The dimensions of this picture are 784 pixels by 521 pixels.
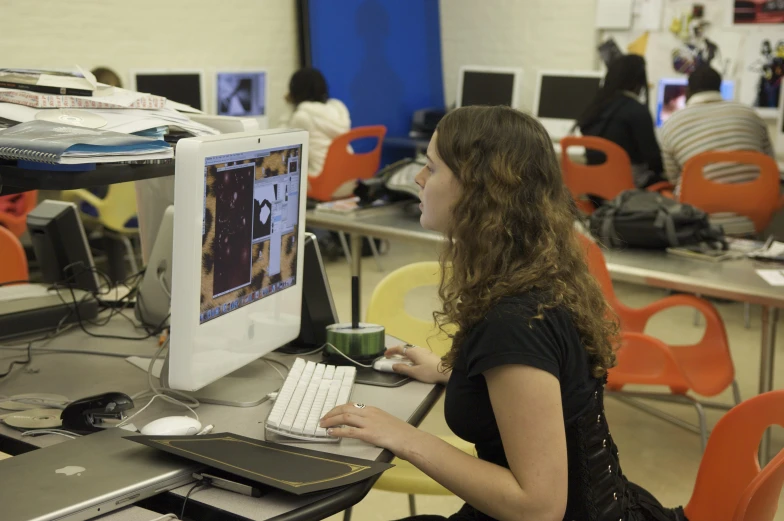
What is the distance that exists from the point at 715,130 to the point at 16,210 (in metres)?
3.37

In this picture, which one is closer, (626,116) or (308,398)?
(308,398)

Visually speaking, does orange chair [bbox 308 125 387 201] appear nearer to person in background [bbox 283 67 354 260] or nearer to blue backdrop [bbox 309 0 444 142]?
person in background [bbox 283 67 354 260]

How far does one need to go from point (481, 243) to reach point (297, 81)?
4161mm

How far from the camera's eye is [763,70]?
5.34 m

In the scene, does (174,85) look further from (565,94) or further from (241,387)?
(241,387)

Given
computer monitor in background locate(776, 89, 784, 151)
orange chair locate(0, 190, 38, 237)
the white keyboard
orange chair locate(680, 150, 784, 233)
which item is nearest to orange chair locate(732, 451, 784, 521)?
the white keyboard

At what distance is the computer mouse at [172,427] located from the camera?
4.46 ft

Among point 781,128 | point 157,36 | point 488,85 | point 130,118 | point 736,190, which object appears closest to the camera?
point 130,118

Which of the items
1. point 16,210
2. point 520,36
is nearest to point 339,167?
point 16,210

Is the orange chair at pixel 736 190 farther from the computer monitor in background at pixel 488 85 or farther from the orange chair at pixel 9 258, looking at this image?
the orange chair at pixel 9 258

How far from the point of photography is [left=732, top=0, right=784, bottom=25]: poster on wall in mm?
5258

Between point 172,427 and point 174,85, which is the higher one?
point 174,85

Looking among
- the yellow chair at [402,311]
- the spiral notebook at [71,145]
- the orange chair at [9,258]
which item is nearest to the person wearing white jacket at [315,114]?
the orange chair at [9,258]

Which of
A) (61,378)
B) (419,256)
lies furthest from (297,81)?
(61,378)
